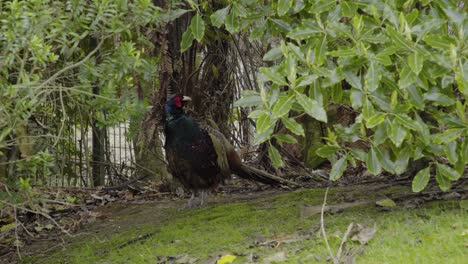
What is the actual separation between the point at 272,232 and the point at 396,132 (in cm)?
137

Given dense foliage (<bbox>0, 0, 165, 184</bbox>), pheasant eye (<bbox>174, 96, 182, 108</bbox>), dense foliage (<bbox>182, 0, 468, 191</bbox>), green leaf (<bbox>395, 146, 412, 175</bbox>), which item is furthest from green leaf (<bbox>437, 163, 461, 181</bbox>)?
pheasant eye (<bbox>174, 96, 182, 108</bbox>)

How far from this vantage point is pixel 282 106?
141 inches

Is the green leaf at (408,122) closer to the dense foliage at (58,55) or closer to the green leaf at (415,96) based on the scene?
the green leaf at (415,96)

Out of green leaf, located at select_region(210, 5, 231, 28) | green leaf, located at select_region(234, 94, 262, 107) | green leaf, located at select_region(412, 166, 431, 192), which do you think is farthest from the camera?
green leaf, located at select_region(210, 5, 231, 28)

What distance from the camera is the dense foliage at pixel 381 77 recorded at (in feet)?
11.9

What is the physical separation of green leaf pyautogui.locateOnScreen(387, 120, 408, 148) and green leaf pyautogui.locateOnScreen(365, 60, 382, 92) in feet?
0.84

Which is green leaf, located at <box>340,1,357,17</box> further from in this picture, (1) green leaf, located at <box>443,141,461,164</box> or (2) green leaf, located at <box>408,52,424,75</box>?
(1) green leaf, located at <box>443,141,461,164</box>

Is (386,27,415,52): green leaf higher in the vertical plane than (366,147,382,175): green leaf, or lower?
higher

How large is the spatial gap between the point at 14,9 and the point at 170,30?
3582 mm

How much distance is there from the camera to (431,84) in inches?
159

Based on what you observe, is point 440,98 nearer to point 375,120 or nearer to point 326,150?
point 375,120

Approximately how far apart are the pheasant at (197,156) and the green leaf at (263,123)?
3.56m

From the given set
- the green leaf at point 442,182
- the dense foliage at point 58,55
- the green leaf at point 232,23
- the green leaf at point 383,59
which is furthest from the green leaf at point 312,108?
the dense foliage at point 58,55

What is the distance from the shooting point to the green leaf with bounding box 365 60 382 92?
11.7 feet
